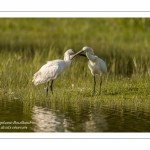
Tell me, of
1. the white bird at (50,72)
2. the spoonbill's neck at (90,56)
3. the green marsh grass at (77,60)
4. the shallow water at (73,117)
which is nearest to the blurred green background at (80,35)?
the green marsh grass at (77,60)

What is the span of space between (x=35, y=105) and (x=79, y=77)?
322 cm

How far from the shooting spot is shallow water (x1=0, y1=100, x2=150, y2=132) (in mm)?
10172

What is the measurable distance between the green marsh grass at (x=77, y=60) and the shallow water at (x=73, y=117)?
19 cm

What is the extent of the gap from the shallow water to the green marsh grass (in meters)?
0.19

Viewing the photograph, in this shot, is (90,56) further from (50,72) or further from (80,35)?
(80,35)

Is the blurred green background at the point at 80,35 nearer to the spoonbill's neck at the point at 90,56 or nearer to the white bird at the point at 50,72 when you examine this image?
the spoonbill's neck at the point at 90,56

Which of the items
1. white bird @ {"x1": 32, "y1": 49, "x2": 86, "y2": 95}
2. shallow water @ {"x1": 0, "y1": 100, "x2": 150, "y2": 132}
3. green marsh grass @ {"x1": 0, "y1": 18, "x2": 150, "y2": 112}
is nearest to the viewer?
shallow water @ {"x1": 0, "y1": 100, "x2": 150, "y2": 132}

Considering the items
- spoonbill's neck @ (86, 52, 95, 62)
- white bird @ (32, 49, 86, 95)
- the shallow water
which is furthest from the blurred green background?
the shallow water

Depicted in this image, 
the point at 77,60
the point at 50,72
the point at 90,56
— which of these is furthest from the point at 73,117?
the point at 77,60

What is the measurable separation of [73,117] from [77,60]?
7699 millimetres

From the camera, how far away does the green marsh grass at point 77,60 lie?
12.6 metres

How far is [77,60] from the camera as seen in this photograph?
18.5 metres

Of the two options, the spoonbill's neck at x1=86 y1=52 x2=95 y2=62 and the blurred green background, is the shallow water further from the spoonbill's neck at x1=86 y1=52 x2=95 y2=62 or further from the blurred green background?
the blurred green background

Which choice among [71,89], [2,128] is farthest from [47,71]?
[2,128]
